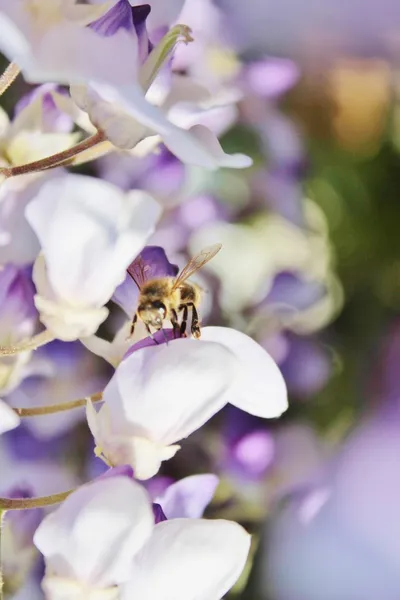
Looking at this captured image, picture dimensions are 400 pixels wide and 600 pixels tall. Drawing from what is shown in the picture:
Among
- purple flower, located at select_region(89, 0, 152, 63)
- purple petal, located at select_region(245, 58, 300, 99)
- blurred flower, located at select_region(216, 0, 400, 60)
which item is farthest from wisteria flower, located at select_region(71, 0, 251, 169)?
blurred flower, located at select_region(216, 0, 400, 60)

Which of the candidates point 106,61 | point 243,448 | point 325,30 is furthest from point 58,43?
point 325,30

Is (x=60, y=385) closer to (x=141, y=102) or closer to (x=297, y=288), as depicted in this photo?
(x=297, y=288)

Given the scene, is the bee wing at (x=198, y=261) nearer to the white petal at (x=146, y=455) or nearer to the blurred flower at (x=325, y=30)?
the white petal at (x=146, y=455)

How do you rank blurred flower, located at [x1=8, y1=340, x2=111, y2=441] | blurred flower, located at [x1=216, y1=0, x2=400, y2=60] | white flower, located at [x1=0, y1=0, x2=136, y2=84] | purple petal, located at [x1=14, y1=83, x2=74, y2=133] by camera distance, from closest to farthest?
white flower, located at [x1=0, y1=0, x2=136, y2=84] → purple petal, located at [x1=14, y1=83, x2=74, y2=133] → blurred flower, located at [x1=8, y1=340, x2=111, y2=441] → blurred flower, located at [x1=216, y1=0, x2=400, y2=60]

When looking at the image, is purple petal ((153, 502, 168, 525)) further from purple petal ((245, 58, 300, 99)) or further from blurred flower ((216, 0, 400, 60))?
blurred flower ((216, 0, 400, 60))

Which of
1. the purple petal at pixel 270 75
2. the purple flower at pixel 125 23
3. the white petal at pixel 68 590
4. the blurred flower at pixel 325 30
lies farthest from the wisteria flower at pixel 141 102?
the blurred flower at pixel 325 30

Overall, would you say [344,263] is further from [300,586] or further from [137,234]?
[137,234]

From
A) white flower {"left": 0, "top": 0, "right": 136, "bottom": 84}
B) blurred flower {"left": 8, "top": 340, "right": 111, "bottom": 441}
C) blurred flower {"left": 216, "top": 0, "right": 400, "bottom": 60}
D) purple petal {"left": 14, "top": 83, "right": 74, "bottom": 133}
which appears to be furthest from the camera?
blurred flower {"left": 216, "top": 0, "right": 400, "bottom": 60}
